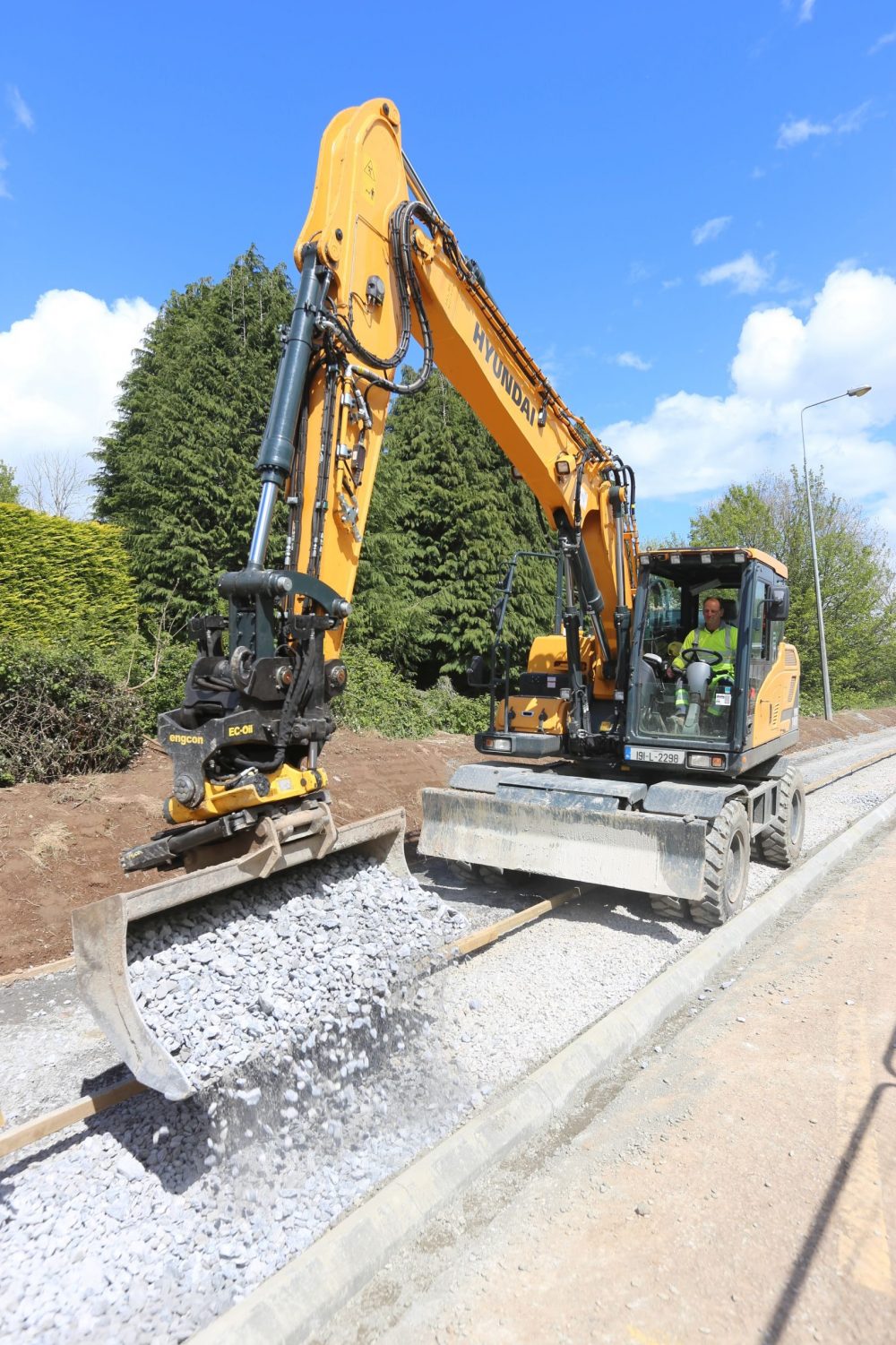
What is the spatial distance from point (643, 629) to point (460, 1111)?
411 centimetres

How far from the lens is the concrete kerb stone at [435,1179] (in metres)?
2.48

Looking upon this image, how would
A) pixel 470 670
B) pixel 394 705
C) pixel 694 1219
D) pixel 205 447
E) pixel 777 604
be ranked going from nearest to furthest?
pixel 694 1219, pixel 777 604, pixel 470 670, pixel 205 447, pixel 394 705

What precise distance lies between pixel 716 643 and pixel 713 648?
41 millimetres

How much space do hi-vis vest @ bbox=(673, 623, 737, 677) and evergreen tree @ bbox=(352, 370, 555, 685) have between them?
9550 mm

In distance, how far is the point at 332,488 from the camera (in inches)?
172

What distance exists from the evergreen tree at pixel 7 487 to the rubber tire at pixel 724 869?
101 ft

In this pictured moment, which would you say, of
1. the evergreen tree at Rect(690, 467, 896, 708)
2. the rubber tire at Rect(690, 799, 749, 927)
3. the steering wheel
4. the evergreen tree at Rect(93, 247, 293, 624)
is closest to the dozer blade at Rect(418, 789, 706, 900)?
the rubber tire at Rect(690, 799, 749, 927)

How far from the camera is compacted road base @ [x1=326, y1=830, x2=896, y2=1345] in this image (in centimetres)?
261

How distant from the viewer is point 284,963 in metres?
3.71

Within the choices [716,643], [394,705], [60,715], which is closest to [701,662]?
[716,643]

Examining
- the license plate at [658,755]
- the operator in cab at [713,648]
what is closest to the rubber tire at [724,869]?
the license plate at [658,755]

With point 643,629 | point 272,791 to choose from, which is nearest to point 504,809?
point 643,629

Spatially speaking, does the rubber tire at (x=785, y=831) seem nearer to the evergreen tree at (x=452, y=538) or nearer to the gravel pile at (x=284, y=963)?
the gravel pile at (x=284, y=963)

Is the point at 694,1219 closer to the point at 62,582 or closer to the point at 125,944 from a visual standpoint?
the point at 125,944
